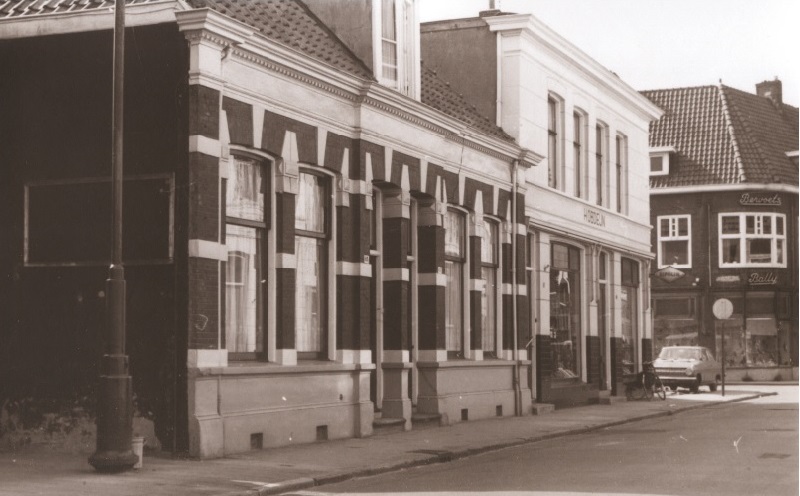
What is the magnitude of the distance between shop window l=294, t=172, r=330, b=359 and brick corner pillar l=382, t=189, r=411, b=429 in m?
2.45

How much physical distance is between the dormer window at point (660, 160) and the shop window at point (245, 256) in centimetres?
3822

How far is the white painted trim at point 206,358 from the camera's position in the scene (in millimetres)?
16625

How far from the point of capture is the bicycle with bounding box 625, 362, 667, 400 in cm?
3559

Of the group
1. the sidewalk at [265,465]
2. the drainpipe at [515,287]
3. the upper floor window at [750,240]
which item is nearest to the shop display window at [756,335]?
the upper floor window at [750,240]

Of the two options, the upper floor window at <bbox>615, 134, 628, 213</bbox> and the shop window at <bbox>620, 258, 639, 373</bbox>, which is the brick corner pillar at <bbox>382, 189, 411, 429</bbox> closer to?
the shop window at <bbox>620, 258, 639, 373</bbox>

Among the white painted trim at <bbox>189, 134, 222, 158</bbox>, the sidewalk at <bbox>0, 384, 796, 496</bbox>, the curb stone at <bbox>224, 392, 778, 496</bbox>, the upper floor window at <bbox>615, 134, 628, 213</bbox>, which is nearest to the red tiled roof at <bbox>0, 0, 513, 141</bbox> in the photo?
the white painted trim at <bbox>189, 134, 222, 158</bbox>

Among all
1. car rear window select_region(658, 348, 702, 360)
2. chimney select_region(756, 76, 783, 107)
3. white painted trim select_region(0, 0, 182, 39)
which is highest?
chimney select_region(756, 76, 783, 107)

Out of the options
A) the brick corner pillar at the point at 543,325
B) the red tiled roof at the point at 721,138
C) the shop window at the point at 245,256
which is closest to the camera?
the shop window at the point at 245,256

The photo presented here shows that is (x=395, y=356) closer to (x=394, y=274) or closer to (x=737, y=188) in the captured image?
(x=394, y=274)

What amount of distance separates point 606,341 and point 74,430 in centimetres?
2077

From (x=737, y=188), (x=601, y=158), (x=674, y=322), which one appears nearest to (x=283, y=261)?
(x=601, y=158)

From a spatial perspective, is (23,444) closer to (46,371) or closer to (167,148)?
(46,371)

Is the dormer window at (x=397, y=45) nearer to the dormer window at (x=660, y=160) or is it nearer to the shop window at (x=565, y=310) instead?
the shop window at (x=565, y=310)

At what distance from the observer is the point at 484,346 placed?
27.0 meters
